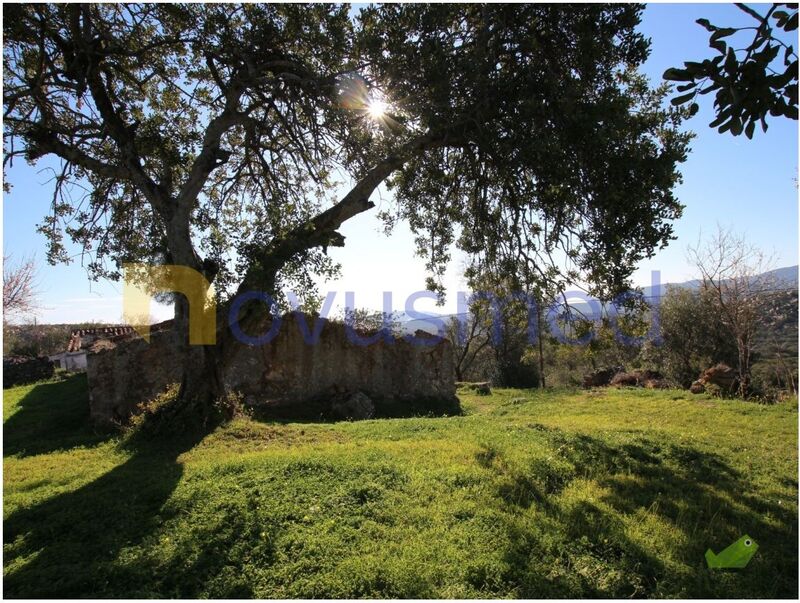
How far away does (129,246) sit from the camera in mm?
10375

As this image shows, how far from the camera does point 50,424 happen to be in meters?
11.0

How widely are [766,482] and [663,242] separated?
139 inches

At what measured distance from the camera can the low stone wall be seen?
10859 mm

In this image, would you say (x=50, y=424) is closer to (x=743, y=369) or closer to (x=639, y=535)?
(x=639, y=535)

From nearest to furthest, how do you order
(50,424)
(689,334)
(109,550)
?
1. (109,550)
2. (50,424)
3. (689,334)

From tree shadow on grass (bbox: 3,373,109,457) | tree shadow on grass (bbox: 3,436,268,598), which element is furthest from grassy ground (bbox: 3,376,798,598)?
tree shadow on grass (bbox: 3,373,109,457)

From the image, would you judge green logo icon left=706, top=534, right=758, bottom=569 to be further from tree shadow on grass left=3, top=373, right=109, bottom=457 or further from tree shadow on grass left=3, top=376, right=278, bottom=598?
tree shadow on grass left=3, top=373, right=109, bottom=457

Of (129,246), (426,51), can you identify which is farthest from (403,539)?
(129,246)

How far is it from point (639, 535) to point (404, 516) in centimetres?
228

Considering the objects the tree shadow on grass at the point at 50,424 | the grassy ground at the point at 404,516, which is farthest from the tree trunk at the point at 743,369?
the tree shadow on grass at the point at 50,424

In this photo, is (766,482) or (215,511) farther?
(766,482)

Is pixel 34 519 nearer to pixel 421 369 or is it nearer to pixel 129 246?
pixel 129 246

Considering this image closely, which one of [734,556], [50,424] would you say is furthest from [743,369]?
[50,424]

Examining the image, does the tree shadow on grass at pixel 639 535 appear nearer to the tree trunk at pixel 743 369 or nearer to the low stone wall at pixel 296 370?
the low stone wall at pixel 296 370
